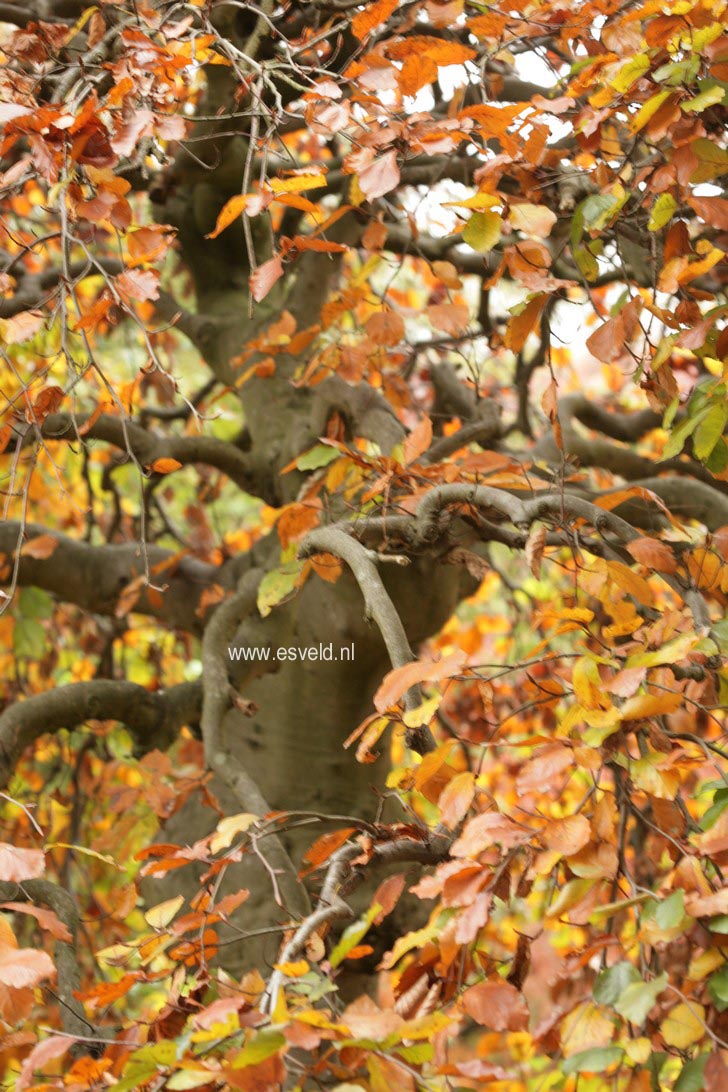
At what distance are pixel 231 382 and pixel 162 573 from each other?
63 cm

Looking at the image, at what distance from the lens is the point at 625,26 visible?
1.88m

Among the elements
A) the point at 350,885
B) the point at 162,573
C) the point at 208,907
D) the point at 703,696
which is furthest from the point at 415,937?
the point at 162,573

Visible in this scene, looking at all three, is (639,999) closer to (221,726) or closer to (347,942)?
(347,942)

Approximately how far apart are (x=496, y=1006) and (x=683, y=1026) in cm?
21

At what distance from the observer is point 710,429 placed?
1.68 metres

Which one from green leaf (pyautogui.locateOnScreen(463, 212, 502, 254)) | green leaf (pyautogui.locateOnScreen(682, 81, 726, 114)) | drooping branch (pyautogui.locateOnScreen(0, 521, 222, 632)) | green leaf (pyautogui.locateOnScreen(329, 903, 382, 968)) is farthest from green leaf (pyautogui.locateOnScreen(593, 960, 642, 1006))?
drooping branch (pyautogui.locateOnScreen(0, 521, 222, 632))

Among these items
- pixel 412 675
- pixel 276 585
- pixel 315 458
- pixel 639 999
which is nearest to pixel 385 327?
pixel 315 458

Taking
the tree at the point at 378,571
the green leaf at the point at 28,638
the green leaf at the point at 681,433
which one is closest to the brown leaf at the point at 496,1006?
the tree at the point at 378,571

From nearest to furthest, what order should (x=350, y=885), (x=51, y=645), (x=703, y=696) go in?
(x=350, y=885), (x=703, y=696), (x=51, y=645)

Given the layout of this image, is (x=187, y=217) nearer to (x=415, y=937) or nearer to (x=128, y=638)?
(x=128, y=638)

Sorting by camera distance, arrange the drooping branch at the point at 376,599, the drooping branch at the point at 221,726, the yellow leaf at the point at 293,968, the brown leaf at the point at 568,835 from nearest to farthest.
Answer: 1. the yellow leaf at the point at 293,968
2. the brown leaf at the point at 568,835
3. the drooping branch at the point at 376,599
4. the drooping branch at the point at 221,726

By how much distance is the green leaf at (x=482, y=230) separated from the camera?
1.69m

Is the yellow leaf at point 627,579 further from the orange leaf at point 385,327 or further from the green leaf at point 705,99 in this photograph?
the orange leaf at point 385,327

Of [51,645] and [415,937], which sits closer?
[415,937]
